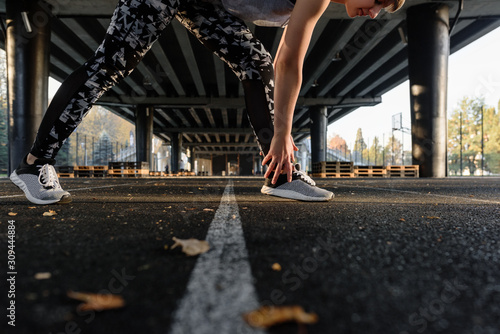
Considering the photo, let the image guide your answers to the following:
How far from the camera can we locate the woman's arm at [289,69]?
156 cm

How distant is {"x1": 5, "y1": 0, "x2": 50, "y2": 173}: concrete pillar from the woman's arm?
36.2 ft

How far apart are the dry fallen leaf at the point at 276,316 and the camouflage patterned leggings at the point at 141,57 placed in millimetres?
1907

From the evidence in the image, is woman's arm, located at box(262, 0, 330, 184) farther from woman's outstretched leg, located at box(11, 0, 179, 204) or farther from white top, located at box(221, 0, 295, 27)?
woman's outstretched leg, located at box(11, 0, 179, 204)

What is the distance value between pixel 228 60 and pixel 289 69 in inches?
41.2

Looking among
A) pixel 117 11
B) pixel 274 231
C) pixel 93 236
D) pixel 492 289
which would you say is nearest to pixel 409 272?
pixel 492 289

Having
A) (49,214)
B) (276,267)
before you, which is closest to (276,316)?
(276,267)

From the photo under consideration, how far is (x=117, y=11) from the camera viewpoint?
2.17 meters

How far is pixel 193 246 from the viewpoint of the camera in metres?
→ 1.11

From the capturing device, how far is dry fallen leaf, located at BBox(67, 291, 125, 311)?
656 millimetres

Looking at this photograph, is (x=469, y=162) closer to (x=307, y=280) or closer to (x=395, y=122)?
(x=395, y=122)

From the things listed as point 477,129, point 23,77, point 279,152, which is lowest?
point 279,152

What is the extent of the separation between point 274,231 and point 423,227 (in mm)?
756

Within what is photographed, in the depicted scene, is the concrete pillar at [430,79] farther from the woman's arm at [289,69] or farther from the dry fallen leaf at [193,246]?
the dry fallen leaf at [193,246]

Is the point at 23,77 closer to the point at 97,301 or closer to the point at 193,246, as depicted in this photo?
the point at 193,246
